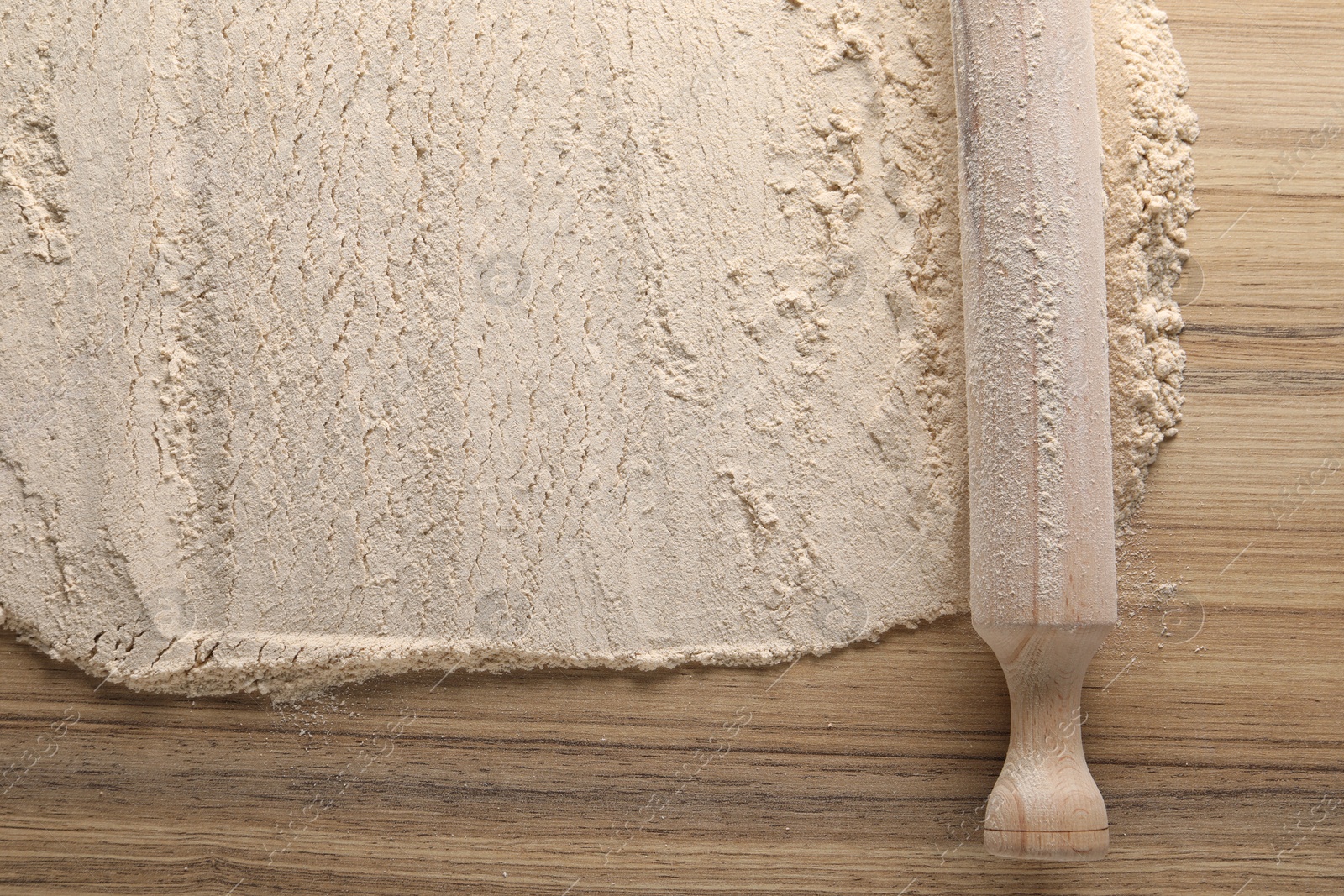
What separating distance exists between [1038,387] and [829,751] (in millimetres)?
398

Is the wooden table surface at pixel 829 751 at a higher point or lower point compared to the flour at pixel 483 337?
lower

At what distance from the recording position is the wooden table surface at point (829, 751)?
84cm

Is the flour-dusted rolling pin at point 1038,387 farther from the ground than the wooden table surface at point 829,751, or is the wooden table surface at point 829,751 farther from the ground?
the flour-dusted rolling pin at point 1038,387

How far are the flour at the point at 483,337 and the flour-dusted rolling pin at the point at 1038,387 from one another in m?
0.07

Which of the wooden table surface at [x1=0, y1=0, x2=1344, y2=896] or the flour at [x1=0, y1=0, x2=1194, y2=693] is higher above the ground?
the flour at [x1=0, y1=0, x2=1194, y2=693]

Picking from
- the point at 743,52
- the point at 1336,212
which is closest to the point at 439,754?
the point at 743,52

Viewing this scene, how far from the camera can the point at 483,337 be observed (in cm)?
82

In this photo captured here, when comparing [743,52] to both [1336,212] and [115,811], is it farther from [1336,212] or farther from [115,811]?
[115,811]

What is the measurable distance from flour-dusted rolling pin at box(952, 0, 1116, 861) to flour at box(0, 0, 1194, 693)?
0.24ft

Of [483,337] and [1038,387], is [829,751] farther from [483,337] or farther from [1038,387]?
[483,337]

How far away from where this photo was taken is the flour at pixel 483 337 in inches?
32.0

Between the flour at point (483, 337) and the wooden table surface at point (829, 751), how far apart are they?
0.06m

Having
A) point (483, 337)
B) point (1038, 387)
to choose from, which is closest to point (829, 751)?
point (1038, 387)

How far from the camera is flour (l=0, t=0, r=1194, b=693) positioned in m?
0.81
